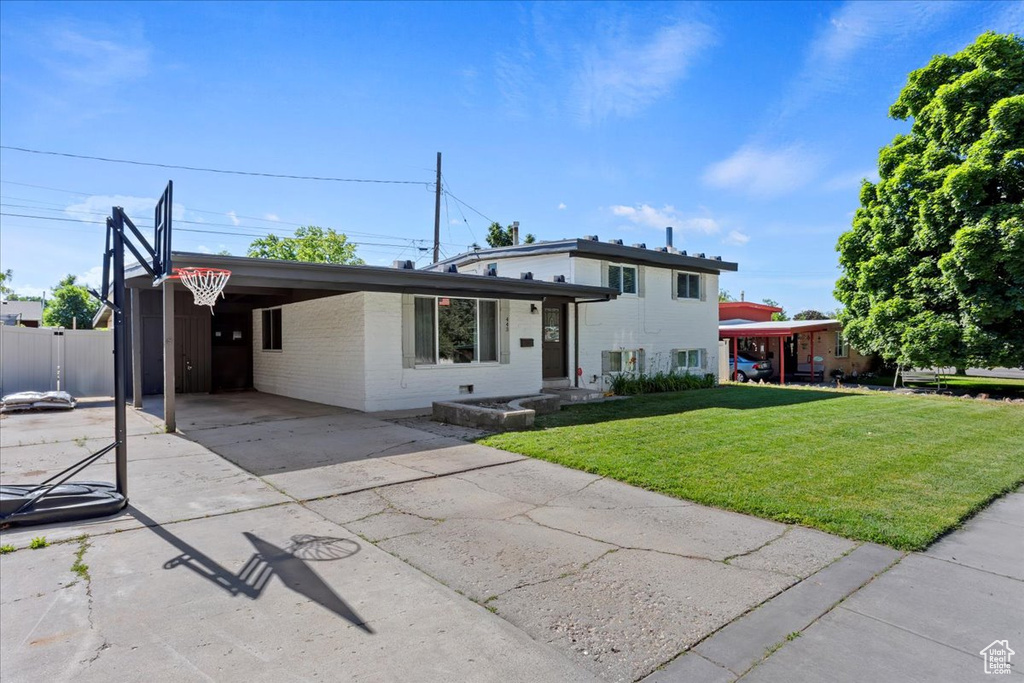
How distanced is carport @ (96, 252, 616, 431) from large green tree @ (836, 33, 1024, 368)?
413 inches

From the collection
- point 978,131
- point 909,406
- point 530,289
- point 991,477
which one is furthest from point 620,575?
point 978,131

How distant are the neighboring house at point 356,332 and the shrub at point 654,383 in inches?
95.0

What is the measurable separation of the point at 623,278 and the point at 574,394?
4829mm

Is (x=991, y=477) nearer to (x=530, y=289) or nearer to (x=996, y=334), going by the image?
(x=530, y=289)

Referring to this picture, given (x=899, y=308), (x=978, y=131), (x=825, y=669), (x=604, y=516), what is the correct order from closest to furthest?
(x=825, y=669) < (x=604, y=516) < (x=978, y=131) < (x=899, y=308)

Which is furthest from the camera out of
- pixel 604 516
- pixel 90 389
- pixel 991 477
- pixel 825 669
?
pixel 90 389

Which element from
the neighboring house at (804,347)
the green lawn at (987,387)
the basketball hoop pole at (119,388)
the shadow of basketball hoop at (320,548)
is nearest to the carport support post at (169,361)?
the basketball hoop pole at (119,388)

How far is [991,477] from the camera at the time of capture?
247 inches

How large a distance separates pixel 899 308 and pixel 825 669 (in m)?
18.6

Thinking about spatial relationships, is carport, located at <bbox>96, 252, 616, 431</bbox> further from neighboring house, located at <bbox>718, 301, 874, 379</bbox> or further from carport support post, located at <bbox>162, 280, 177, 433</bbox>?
neighboring house, located at <bbox>718, 301, 874, 379</bbox>

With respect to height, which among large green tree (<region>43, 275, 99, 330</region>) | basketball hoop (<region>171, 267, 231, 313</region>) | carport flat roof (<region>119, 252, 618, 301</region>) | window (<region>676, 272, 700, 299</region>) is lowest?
basketball hoop (<region>171, 267, 231, 313</region>)

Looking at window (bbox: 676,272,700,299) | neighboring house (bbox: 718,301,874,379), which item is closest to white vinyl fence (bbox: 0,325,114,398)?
window (bbox: 676,272,700,299)

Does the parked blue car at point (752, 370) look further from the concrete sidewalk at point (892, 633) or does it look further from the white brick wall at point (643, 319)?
the concrete sidewalk at point (892, 633)

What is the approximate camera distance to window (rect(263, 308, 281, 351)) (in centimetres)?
1580
